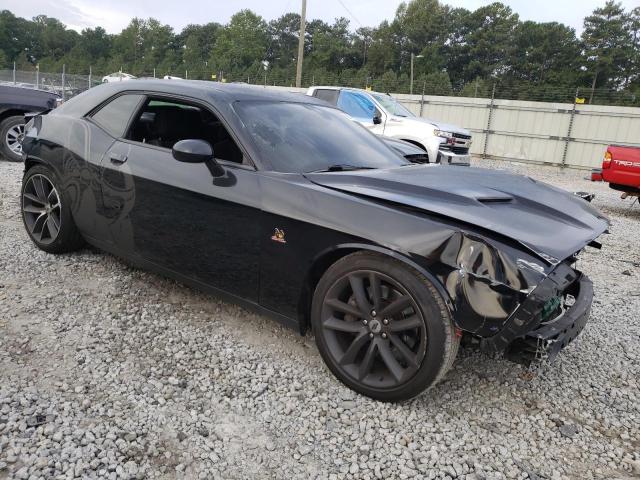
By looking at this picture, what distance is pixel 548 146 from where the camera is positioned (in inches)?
688

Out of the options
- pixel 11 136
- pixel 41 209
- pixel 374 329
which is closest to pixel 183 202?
pixel 374 329

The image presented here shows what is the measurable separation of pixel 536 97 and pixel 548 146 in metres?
4.07

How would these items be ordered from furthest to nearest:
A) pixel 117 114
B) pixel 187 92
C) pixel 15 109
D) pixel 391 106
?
pixel 391 106, pixel 15 109, pixel 117 114, pixel 187 92

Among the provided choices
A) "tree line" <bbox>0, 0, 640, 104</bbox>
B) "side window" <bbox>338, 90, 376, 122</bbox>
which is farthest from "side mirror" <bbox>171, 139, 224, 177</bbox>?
"tree line" <bbox>0, 0, 640, 104</bbox>

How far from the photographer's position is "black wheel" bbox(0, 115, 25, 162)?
873 cm

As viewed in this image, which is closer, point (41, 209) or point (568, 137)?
point (41, 209)

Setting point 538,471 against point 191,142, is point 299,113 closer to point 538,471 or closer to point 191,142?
point 191,142

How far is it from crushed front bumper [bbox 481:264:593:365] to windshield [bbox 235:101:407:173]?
4.63 feet

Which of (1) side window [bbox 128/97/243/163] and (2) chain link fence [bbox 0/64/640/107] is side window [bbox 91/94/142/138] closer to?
(1) side window [bbox 128/97/243/163]

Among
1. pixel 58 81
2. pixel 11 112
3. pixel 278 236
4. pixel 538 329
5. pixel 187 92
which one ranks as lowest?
pixel 538 329

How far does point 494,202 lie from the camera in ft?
8.84

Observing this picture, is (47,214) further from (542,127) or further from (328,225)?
(542,127)

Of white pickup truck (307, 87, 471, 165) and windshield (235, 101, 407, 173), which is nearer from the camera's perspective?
windshield (235, 101, 407, 173)

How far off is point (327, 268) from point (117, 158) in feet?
5.93
